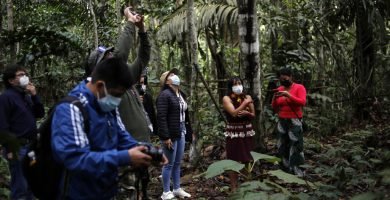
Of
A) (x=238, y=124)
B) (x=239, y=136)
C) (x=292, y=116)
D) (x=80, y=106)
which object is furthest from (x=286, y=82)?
(x=80, y=106)

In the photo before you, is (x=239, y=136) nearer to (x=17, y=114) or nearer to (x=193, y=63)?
(x=193, y=63)

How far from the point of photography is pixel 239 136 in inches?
251

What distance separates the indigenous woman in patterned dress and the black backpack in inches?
153

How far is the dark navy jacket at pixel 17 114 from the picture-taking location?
501cm

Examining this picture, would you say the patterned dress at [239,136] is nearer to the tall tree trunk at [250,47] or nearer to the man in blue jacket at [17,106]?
the tall tree trunk at [250,47]

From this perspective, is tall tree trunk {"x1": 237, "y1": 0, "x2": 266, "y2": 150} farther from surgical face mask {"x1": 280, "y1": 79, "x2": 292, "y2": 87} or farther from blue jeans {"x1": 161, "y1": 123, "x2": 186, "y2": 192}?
blue jeans {"x1": 161, "y1": 123, "x2": 186, "y2": 192}

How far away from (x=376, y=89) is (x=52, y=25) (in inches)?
316

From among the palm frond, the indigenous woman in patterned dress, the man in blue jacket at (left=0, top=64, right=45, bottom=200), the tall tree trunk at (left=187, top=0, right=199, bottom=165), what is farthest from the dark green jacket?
the palm frond

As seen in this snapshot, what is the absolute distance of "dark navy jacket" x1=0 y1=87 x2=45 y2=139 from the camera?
16.4ft

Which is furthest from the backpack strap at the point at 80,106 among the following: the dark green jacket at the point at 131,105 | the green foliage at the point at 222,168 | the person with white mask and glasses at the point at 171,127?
the person with white mask and glasses at the point at 171,127

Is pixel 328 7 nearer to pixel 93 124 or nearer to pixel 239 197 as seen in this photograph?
pixel 239 197

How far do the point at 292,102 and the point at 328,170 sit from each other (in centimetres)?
199

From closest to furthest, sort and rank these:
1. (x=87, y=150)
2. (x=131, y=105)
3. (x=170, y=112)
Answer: (x=87, y=150) → (x=131, y=105) → (x=170, y=112)

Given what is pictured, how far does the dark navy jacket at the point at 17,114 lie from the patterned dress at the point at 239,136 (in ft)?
8.72
